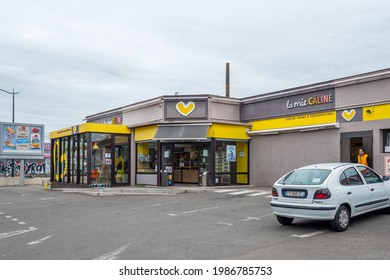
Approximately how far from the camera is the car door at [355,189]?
9.15 metres

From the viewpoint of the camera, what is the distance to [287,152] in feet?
65.7

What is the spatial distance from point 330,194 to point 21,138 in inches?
1132

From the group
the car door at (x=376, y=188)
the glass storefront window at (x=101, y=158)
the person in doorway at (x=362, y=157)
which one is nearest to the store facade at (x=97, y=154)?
the glass storefront window at (x=101, y=158)

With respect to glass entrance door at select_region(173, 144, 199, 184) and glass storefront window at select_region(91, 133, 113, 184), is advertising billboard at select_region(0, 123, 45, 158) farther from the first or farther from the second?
glass entrance door at select_region(173, 144, 199, 184)

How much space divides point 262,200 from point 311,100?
6705mm

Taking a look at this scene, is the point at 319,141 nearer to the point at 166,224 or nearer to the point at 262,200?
the point at 262,200

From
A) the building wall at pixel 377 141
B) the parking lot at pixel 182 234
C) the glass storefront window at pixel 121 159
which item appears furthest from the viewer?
the glass storefront window at pixel 121 159

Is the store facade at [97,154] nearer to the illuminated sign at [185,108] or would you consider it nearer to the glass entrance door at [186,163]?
the glass entrance door at [186,163]

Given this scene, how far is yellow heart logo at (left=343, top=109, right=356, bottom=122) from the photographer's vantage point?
1734 centimetres

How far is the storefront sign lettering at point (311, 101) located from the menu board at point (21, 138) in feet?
70.7

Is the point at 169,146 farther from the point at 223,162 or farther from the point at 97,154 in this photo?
the point at 97,154

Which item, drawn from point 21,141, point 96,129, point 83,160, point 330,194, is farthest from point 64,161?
point 330,194

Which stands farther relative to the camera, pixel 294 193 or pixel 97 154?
pixel 97 154

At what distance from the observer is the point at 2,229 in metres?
10.6
